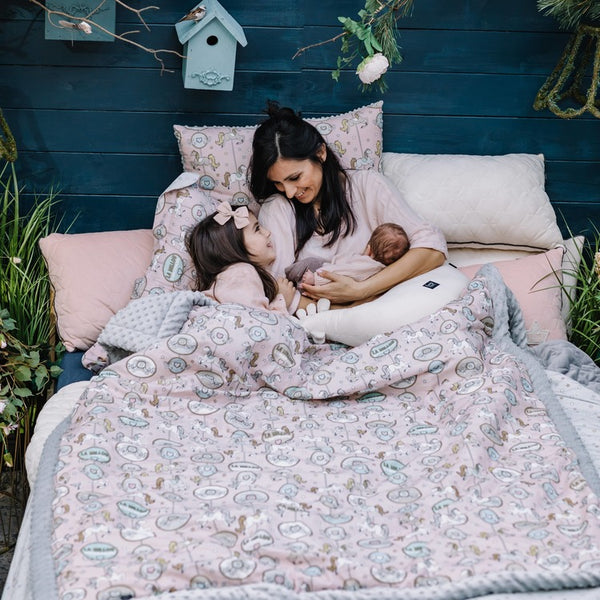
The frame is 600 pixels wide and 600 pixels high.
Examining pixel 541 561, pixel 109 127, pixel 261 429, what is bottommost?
pixel 261 429

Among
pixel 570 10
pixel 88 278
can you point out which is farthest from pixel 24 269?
pixel 570 10

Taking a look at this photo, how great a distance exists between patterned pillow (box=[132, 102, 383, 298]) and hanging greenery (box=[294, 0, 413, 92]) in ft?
0.53

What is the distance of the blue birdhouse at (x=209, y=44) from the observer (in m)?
2.60

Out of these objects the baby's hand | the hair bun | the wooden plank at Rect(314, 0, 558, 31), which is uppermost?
the wooden plank at Rect(314, 0, 558, 31)

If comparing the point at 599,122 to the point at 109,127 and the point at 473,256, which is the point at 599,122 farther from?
the point at 109,127

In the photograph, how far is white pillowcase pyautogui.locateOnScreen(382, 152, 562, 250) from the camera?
2.76 metres

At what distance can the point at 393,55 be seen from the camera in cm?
269

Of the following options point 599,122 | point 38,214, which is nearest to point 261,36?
point 38,214

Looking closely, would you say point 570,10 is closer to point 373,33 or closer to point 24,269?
point 373,33

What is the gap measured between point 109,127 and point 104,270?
2.02 ft

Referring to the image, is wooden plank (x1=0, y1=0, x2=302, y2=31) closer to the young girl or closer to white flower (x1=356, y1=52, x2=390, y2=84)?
white flower (x1=356, y1=52, x2=390, y2=84)

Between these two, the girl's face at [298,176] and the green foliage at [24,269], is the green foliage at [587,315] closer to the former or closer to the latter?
the girl's face at [298,176]

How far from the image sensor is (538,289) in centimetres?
261

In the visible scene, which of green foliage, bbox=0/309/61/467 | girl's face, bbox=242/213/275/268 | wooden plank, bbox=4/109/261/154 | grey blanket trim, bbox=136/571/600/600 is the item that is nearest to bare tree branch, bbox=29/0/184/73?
wooden plank, bbox=4/109/261/154
